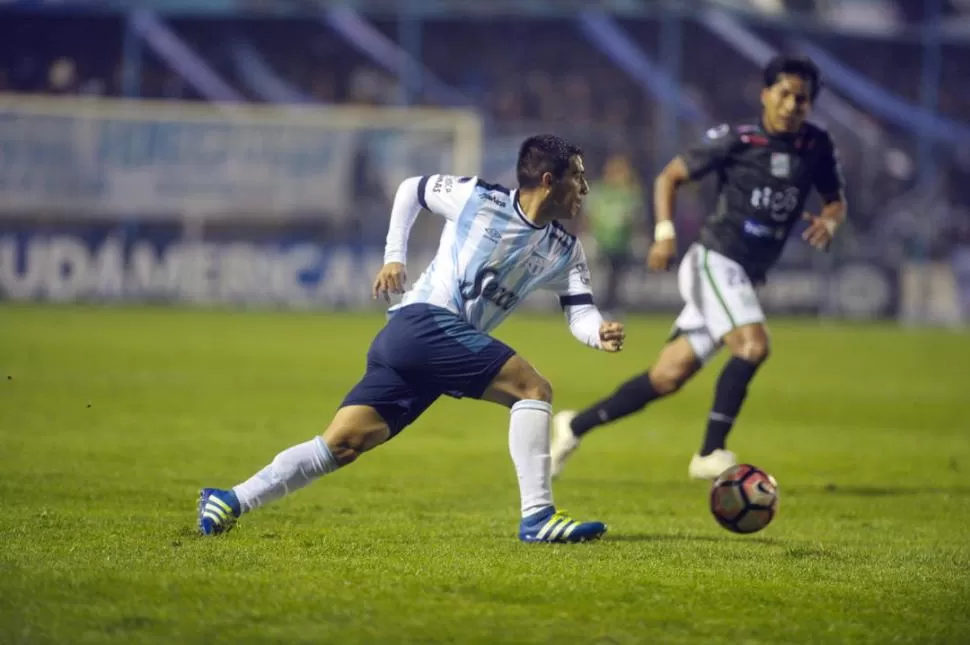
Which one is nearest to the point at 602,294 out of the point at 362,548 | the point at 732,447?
the point at 732,447

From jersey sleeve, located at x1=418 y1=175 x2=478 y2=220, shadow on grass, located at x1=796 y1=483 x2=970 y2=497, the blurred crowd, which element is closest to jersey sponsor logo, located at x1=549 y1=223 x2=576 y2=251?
jersey sleeve, located at x1=418 y1=175 x2=478 y2=220

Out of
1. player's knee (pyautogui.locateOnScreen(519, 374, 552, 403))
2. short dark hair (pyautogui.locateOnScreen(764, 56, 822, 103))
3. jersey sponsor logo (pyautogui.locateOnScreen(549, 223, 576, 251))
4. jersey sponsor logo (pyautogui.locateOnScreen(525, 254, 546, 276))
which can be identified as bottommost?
player's knee (pyautogui.locateOnScreen(519, 374, 552, 403))

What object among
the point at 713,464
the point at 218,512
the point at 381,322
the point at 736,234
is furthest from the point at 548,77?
the point at 218,512

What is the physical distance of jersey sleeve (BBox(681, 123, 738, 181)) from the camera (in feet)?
31.2

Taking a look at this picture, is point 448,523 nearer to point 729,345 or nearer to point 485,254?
point 485,254

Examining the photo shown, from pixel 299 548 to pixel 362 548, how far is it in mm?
262

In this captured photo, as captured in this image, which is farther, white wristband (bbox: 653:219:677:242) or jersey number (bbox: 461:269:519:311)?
white wristband (bbox: 653:219:677:242)

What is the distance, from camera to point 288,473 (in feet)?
21.8

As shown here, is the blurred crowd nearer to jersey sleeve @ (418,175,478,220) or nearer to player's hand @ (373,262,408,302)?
jersey sleeve @ (418,175,478,220)

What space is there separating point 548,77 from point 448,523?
89.3 ft

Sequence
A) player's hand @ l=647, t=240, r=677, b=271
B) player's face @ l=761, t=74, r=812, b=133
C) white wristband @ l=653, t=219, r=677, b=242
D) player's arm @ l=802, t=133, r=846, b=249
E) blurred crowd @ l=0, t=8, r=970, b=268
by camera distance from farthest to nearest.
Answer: blurred crowd @ l=0, t=8, r=970, b=268 → player's arm @ l=802, t=133, r=846, b=249 → player's face @ l=761, t=74, r=812, b=133 → white wristband @ l=653, t=219, r=677, b=242 → player's hand @ l=647, t=240, r=677, b=271

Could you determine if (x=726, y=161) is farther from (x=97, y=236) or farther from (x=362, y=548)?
(x=97, y=236)

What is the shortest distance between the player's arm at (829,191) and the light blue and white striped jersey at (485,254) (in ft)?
9.48

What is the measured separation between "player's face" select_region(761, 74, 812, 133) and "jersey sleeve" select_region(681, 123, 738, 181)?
269 mm
